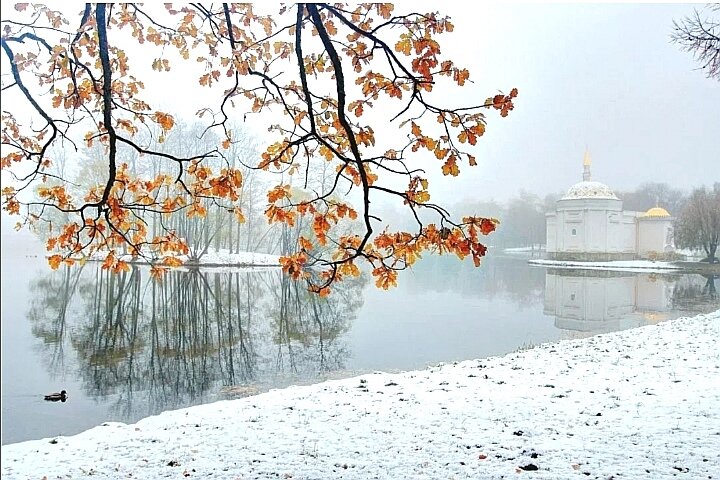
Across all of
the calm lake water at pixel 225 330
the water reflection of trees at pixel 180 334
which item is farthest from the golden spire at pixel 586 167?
the water reflection of trees at pixel 180 334

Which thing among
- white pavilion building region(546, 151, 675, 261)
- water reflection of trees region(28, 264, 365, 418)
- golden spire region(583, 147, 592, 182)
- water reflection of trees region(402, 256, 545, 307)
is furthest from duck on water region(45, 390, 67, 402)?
golden spire region(583, 147, 592, 182)

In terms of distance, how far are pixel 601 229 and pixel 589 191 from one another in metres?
2.62

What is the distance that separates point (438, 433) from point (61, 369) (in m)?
4.82

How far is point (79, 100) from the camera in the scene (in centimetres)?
216

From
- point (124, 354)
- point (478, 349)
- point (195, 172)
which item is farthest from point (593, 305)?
point (195, 172)

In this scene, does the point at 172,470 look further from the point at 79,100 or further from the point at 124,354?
the point at 124,354

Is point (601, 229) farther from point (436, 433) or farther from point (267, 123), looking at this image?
point (267, 123)

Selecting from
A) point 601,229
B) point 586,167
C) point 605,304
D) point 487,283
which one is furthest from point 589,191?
point 605,304

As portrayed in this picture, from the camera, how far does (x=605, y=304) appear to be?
1245 cm

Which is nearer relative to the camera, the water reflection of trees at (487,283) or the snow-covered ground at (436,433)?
the snow-covered ground at (436,433)

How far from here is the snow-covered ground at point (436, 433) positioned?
8.08 ft

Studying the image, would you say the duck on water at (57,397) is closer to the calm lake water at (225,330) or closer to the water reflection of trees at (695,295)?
the calm lake water at (225,330)

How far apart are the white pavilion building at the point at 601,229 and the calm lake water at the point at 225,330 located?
45.5 ft

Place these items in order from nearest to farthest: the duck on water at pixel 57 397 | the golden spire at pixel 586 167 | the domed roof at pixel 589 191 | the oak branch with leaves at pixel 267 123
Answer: the oak branch with leaves at pixel 267 123 → the duck on water at pixel 57 397 → the domed roof at pixel 589 191 → the golden spire at pixel 586 167
